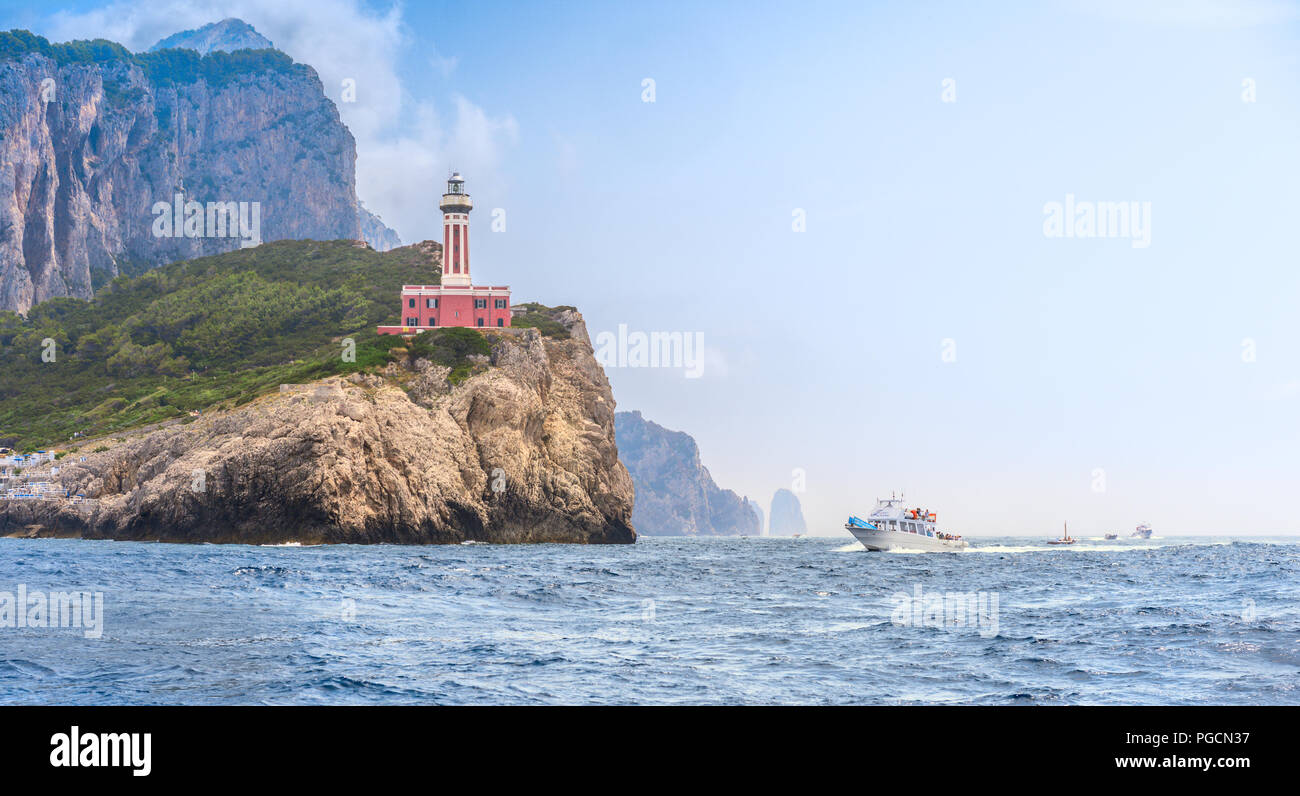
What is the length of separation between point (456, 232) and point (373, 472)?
44.9 m

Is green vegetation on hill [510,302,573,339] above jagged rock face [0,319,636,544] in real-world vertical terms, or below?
above

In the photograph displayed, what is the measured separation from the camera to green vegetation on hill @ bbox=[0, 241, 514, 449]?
110 metres

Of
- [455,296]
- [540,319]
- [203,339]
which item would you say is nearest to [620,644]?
[455,296]

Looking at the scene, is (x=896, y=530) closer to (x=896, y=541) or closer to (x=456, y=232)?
(x=896, y=541)

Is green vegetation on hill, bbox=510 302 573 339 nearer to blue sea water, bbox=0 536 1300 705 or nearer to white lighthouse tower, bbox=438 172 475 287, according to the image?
white lighthouse tower, bbox=438 172 475 287

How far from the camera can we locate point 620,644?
22.8m

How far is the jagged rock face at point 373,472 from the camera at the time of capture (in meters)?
81.6

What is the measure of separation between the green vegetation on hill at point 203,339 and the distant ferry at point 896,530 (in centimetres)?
4488

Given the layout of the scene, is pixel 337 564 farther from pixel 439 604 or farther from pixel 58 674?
pixel 58 674

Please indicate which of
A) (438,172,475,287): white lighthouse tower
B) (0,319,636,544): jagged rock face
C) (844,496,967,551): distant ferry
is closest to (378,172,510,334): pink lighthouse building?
(438,172,475,287): white lighthouse tower

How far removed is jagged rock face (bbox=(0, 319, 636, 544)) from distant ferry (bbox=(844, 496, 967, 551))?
29.5 m
